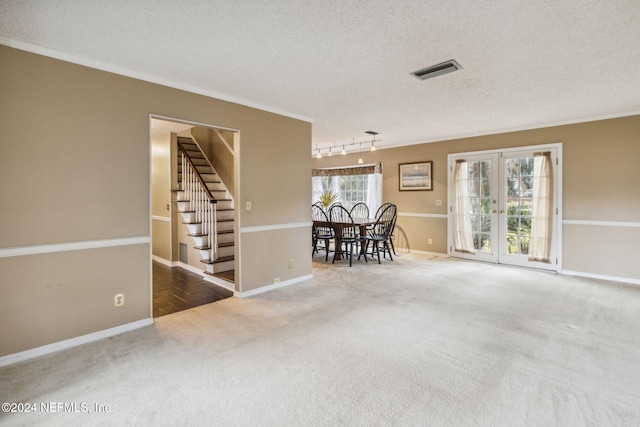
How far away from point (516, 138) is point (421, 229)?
7.73ft

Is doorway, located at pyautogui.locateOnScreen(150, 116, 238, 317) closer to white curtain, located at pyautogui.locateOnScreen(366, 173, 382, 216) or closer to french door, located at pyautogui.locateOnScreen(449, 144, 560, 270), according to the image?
white curtain, located at pyautogui.locateOnScreen(366, 173, 382, 216)

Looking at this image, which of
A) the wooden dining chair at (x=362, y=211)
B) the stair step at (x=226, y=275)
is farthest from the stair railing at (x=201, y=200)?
the wooden dining chair at (x=362, y=211)

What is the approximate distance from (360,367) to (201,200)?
3.72 m

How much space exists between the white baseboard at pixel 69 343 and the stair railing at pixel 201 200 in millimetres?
1834

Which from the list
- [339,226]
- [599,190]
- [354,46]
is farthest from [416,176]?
[354,46]

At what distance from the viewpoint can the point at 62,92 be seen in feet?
8.24

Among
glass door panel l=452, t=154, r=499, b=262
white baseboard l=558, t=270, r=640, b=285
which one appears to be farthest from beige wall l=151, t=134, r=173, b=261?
white baseboard l=558, t=270, r=640, b=285

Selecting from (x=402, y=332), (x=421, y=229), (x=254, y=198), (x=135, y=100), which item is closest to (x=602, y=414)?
(x=402, y=332)

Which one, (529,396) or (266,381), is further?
(266,381)

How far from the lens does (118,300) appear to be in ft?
9.27

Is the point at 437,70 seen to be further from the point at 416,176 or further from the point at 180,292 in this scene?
the point at 416,176

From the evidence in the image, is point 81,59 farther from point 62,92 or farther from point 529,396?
point 529,396

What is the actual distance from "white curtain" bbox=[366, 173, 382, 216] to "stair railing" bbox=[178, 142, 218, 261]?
3.85 meters

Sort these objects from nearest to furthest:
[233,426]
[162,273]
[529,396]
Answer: [233,426]
[529,396]
[162,273]
